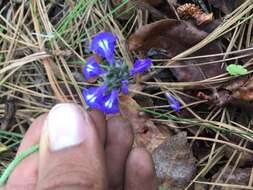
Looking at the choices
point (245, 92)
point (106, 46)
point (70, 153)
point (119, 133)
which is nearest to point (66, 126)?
point (70, 153)

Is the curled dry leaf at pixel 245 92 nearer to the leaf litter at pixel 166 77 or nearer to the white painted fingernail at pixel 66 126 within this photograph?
the leaf litter at pixel 166 77

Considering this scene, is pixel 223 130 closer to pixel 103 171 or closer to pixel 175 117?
pixel 175 117

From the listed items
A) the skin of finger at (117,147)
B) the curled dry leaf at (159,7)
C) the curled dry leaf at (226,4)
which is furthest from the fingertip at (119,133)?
the curled dry leaf at (226,4)

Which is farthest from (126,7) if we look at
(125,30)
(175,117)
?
(175,117)

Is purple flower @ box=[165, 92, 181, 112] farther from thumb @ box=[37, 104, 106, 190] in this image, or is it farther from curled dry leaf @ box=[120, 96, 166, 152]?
thumb @ box=[37, 104, 106, 190]

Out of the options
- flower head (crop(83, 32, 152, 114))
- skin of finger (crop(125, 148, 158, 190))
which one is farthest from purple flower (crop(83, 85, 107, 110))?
skin of finger (crop(125, 148, 158, 190))

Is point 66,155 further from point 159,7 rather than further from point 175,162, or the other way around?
point 159,7
